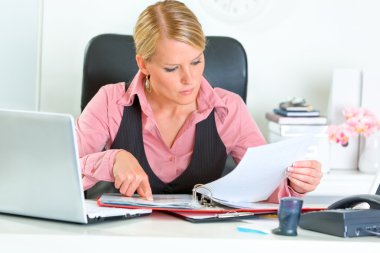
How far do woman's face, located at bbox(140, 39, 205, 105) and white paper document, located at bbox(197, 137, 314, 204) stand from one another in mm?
372

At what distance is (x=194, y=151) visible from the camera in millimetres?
2291

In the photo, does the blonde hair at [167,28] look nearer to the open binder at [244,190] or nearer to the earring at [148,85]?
the earring at [148,85]

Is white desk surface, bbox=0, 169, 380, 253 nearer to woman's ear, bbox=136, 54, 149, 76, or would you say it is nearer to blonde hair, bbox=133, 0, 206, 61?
blonde hair, bbox=133, 0, 206, 61

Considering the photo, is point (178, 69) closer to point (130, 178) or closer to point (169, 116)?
point (169, 116)

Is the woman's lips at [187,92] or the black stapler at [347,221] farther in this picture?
the woman's lips at [187,92]

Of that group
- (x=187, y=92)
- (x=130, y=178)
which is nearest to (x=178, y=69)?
(x=187, y=92)

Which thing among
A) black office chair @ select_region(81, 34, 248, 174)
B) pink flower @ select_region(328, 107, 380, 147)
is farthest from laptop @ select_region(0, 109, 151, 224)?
pink flower @ select_region(328, 107, 380, 147)

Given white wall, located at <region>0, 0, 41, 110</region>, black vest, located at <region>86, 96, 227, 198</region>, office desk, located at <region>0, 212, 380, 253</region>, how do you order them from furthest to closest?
white wall, located at <region>0, 0, 41, 110</region> < black vest, located at <region>86, 96, 227, 198</region> < office desk, located at <region>0, 212, 380, 253</region>

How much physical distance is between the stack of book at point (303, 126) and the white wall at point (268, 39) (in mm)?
260

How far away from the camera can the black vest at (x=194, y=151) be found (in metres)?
2.26

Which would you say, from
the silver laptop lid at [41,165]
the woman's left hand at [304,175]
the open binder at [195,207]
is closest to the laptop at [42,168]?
the silver laptop lid at [41,165]

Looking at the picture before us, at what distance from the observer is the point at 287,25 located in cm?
348

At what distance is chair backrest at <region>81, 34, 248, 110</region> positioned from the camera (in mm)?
2654

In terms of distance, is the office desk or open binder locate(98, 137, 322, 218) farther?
open binder locate(98, 137, 322, 218)
